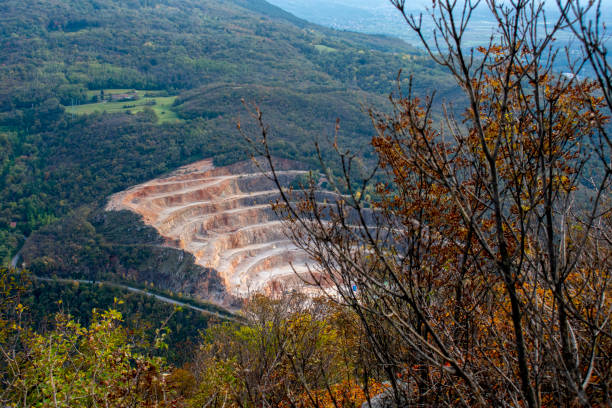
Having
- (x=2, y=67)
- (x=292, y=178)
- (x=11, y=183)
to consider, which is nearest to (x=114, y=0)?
(x=2, y=67)

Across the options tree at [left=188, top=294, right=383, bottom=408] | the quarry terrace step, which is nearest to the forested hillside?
the quarry terrace step

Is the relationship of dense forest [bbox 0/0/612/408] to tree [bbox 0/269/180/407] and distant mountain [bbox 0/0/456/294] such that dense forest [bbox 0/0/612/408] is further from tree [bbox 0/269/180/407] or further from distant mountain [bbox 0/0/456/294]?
distant mountain [bbox 0/0/456/294]

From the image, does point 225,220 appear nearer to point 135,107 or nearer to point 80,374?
point 135,107

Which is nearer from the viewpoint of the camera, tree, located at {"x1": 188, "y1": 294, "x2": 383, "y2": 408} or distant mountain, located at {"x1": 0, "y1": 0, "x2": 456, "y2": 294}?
tree, located at {"x1": 188, "y1": 294, "x2": 383, "y2": 408}

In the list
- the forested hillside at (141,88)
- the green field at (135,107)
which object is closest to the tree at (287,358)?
the forested hillside at (141,88)

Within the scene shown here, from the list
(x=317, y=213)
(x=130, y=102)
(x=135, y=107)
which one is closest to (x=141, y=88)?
(x=130, y=102)

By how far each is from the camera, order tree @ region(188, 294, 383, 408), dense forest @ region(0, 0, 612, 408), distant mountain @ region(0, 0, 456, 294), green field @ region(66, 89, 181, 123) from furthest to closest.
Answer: green field @ region(66, 89, 181, 123) → distant mountain @ region(0, 0, 456, 294) → tree @ region(188, 294, 383, 408) → dense forest @ region(0, 0, 612, 408)

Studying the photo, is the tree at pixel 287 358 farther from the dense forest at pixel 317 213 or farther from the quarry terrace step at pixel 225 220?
the quarry terrace step at pixel 225 220
